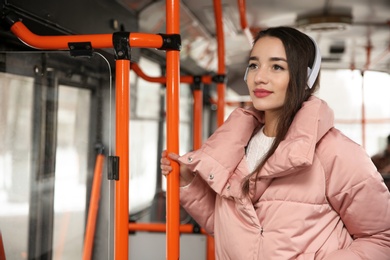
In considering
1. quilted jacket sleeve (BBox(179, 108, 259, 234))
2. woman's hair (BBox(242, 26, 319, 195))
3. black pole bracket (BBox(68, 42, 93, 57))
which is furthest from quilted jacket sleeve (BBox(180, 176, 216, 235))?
black pole bracket (BBox(68, 42, 93, 57))

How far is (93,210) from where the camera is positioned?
8.30 ft

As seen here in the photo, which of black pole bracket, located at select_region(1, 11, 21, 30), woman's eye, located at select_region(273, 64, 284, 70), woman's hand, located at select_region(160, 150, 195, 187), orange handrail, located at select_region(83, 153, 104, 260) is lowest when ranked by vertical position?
orange handrail, located at select_region(83, 153, 104, 260)

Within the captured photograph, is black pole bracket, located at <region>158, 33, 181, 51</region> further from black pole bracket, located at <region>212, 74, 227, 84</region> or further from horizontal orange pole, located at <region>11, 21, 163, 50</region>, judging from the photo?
black pole bracket, located at <region>212, 74, 227, 84</region>

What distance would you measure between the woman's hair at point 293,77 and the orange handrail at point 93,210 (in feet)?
2.83

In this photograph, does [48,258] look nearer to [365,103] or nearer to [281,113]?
[281,113]

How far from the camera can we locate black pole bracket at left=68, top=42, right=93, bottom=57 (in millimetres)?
2057

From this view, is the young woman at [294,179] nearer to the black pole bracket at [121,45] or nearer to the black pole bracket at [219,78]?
the black pole bracket at [121,45]

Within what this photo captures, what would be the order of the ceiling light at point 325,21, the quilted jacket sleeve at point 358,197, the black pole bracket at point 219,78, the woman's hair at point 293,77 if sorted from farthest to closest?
the ceiling light at point 325,21, the black pole bracket at point 219,78, the woman's hair at point 293,77, the quilted jacket sleeve at point 358,197

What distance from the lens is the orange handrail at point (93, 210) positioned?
7.76 feet

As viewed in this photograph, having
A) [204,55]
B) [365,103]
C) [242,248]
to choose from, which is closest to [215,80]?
[242,248]

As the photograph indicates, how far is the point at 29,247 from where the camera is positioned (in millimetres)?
2479

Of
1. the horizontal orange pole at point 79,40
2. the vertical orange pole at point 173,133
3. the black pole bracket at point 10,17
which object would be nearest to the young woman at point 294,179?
the vertical orange pole at point 173,133

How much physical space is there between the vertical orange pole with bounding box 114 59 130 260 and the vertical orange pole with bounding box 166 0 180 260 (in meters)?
0.17

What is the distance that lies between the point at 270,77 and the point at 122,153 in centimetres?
66
